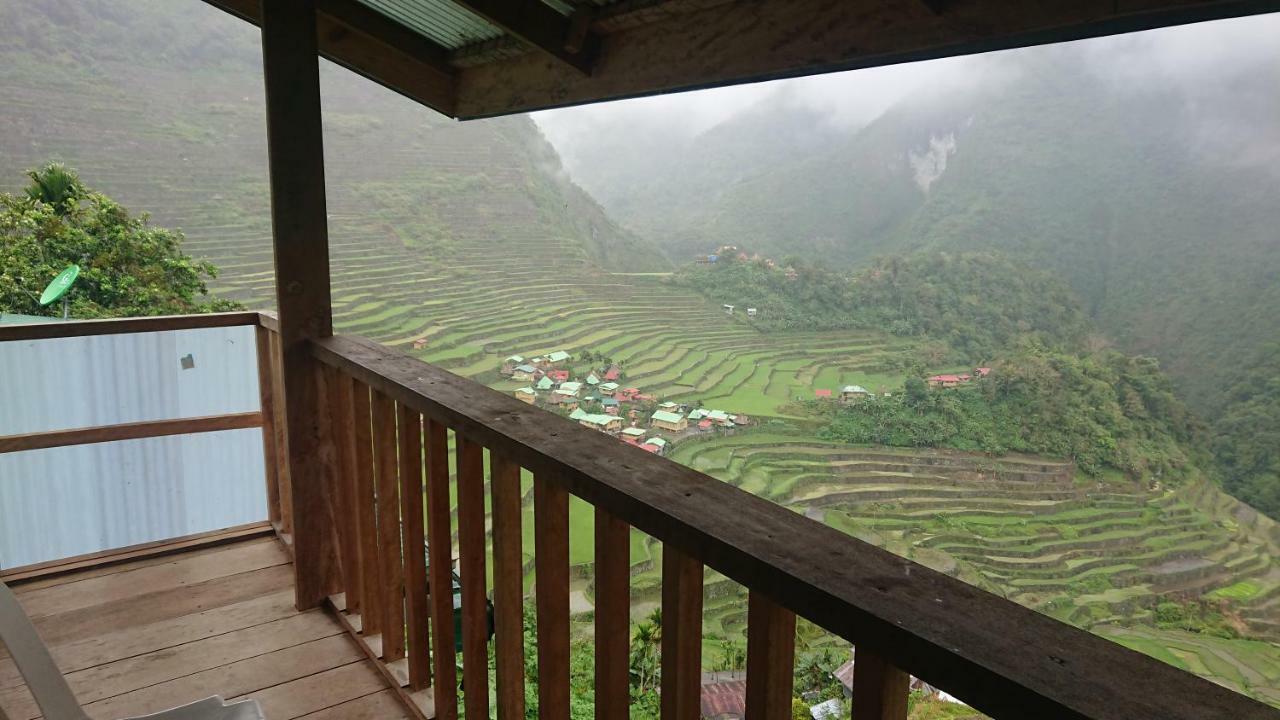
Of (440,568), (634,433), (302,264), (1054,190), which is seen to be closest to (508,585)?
(440,568)

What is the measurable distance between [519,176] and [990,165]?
2028 centimetres

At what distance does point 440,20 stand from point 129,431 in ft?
5.96

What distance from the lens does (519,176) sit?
35.1m

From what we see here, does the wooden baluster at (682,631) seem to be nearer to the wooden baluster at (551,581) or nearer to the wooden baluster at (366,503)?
the wooden baluster at (551,581)

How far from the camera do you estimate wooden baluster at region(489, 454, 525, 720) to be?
4.11ft

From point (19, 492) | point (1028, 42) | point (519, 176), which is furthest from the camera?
point (519, 176)

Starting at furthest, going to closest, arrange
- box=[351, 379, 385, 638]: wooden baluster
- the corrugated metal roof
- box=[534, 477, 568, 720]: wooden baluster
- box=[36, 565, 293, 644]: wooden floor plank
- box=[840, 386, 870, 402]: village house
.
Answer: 1. box=[840, 386, 870, 402]: village house
2. the corrugated metal roof
3. box=[36, 565, 293, 644]: wooden floor plank
4. box=[351, 379, 385, 638]: wooden baluster
5. box=[534, 477, 568, 720]: wooden baluster

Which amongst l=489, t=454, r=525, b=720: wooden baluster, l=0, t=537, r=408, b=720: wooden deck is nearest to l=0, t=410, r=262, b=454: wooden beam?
l=0, t=537, r=408, b=720: wooden deck

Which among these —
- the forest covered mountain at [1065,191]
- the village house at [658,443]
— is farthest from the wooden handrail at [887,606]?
the forest covered mountain at [1065,191]

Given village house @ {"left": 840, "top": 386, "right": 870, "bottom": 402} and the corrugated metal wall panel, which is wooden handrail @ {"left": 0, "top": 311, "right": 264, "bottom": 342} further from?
village house @ {"left": 840, "top": 386, "right": 870, "bottom": 402}

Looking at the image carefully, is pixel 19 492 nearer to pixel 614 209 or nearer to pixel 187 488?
→ pixel 187 488

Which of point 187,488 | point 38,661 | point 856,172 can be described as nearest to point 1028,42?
point 38,661

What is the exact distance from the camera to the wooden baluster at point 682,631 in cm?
85

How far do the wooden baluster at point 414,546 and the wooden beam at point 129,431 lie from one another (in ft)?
5.01
